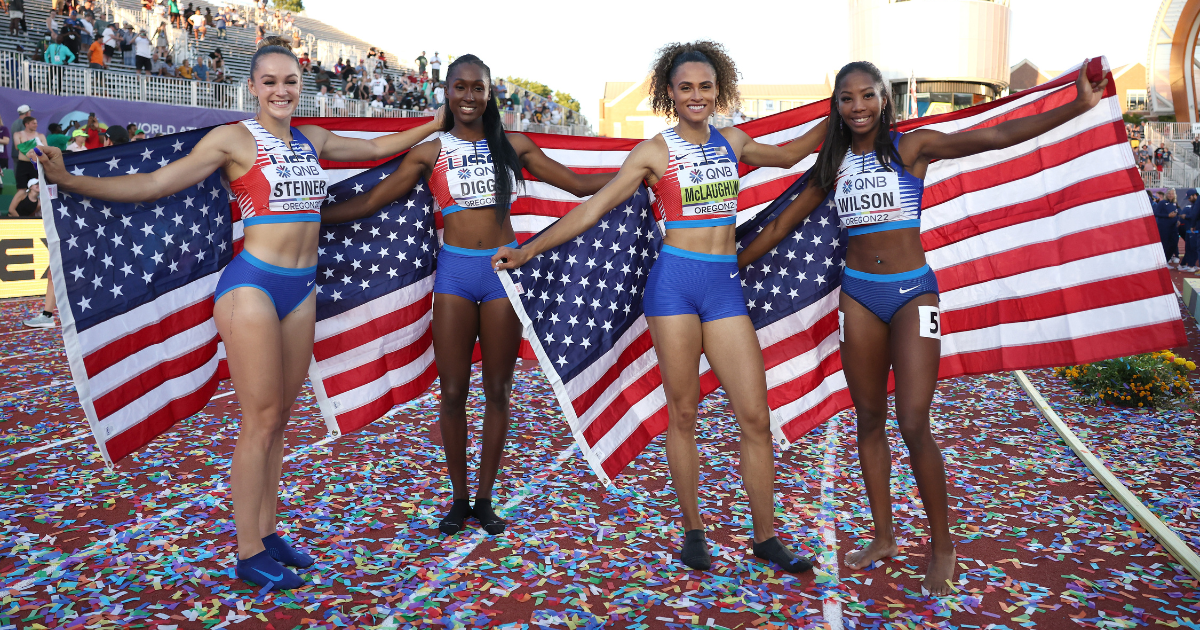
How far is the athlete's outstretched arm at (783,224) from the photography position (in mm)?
4453

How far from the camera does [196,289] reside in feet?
14.6

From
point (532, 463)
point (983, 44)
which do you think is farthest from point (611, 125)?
point (532, 463)

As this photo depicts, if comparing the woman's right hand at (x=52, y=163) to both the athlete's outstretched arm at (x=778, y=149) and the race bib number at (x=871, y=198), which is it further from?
the race bib number at (x=871, y=198)

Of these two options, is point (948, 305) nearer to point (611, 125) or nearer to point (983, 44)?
point (983, 44)

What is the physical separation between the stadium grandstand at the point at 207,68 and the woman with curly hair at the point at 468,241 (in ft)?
53.2

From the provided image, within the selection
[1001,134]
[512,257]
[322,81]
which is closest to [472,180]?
[512,257]

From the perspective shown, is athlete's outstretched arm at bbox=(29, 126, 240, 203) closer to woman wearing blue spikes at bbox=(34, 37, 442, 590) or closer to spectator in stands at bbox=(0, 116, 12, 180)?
woman wearing blue spikes at bbox=(34, 37, 442, 590)

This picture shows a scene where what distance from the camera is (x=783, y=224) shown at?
453cm

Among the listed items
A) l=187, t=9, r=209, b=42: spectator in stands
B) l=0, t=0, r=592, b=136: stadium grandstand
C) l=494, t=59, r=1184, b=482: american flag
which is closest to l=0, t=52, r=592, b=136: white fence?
l=0, t=0, r=592, b=136: stadium grandstand

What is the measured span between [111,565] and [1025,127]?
486 cm

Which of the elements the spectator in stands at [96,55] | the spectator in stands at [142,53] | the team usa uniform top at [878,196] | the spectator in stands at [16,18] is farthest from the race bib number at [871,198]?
the spectator in stands at [16,18]

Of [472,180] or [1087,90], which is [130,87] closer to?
[472,180]

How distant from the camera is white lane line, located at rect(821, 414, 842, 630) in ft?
12.1

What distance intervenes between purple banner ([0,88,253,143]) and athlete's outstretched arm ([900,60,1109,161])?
15.4 m
